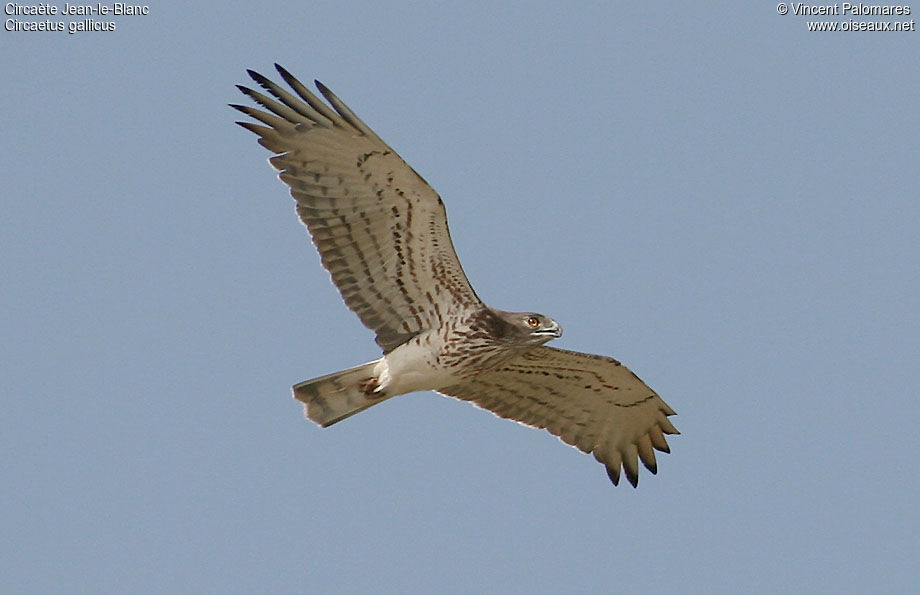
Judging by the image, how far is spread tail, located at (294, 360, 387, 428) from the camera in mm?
13617

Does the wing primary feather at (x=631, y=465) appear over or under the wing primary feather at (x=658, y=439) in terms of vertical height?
under

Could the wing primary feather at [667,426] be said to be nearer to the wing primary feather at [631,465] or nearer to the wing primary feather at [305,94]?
the wing primary feather at [631,465]

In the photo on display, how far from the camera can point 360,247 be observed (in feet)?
44.2

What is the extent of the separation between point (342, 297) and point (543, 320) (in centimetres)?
174

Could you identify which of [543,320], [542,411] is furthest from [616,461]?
[543,320]

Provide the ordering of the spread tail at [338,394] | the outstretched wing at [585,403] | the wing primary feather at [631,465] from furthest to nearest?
1. the wing primary feather at [631,465]
2. the outstretched wing at [585,403]
3. the spread tail at [338,394]

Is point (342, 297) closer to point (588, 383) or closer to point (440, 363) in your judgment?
point (440, 363)

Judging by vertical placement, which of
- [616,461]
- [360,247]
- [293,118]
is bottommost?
[616,461]

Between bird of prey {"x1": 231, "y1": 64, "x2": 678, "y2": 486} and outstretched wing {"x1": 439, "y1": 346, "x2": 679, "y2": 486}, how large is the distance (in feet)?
0.30

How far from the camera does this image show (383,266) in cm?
1357

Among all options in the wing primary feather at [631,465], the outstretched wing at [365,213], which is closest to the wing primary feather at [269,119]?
the outstretched wing at [365,213]

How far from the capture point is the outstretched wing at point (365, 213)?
1309 cm

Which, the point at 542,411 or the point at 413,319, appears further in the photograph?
the point at 542,411

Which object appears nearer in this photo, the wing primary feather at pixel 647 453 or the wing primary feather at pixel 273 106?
the wing primary feather at pixel 273 106
